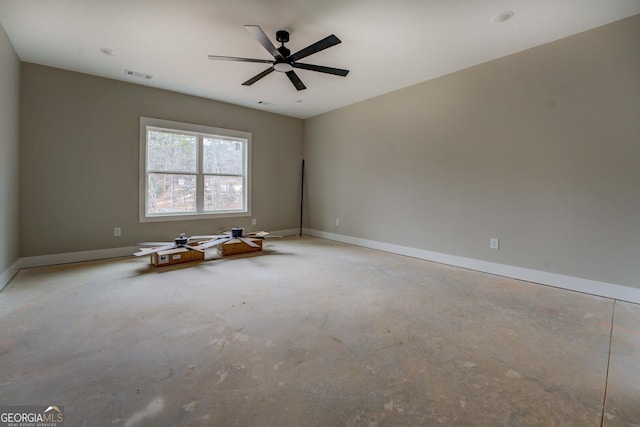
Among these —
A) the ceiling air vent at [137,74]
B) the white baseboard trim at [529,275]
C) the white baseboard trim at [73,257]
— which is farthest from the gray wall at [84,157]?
the white baseboard trim at [529,275]

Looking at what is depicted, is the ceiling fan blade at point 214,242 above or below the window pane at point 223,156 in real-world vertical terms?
below

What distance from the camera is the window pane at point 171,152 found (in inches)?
193

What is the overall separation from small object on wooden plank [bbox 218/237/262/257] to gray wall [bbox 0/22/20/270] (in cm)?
238

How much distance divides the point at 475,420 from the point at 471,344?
2.56ft

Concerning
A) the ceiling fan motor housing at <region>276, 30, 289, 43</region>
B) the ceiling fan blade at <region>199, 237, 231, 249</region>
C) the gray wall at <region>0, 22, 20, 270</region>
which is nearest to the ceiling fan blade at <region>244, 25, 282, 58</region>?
the ceiling fan motor housing at <region>276, 30, 289, 43</region>

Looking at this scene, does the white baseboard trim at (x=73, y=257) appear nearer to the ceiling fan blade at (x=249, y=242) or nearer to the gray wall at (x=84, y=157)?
the gray wall at (x=84, y=157)

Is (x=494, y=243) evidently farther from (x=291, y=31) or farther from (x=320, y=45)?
(x=291, y=31)

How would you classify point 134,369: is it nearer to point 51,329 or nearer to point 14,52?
point 51,329

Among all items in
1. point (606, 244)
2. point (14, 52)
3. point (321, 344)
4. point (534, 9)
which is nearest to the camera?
point (321, 344)

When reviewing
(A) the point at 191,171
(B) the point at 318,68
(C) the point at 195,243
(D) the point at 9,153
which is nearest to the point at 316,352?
(B) the point at 318,68

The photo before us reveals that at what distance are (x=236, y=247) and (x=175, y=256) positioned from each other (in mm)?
945

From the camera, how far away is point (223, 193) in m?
5.79

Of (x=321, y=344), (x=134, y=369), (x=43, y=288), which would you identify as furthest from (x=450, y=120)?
(x=43, y=288)

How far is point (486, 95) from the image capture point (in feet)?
12.5
